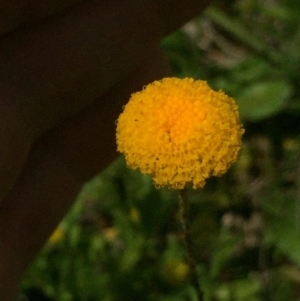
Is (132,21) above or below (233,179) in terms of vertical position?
above

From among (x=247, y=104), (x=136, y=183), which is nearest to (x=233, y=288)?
(x=136, y=183)

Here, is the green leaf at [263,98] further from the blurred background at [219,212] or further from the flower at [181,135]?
the flower at [181,135]

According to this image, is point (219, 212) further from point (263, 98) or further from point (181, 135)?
point (181, 135)

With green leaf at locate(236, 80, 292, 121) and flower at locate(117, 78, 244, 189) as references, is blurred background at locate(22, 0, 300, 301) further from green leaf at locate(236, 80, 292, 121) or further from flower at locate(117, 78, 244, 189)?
flower at locate(117, 78, 244, 189)

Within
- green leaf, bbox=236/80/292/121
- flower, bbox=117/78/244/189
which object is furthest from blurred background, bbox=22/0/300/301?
flower, bbox=117/78/244/189

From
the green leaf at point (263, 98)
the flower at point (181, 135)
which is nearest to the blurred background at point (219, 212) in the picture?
the green leaf at point (263, 98)

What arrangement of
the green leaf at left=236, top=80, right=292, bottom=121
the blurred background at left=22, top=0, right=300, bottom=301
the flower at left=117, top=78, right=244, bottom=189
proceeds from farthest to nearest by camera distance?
the green leaf at left=236, top=80, right=292, bottom=121 < the blurred background at left=22, top=0, right=300, bottom=301 < the flower at left=117, top=78, right=244, bottom=189

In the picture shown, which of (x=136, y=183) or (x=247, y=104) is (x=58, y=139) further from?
(x=247, y=104)
